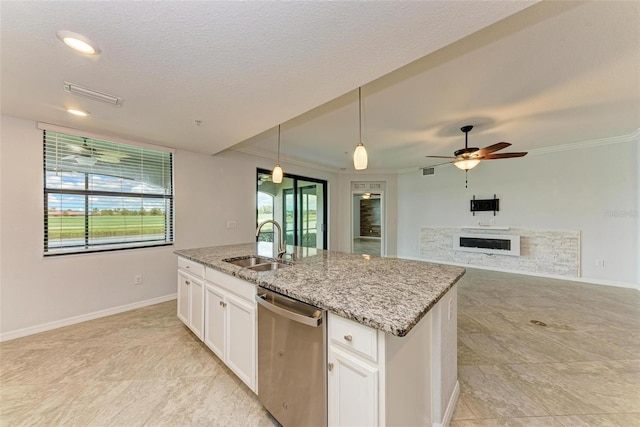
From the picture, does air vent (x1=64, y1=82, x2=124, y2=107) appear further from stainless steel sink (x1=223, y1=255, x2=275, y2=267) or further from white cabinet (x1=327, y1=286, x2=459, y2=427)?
white cabinet (x1=327, y1=286, x2=459, y2=427)

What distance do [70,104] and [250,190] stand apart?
273cm

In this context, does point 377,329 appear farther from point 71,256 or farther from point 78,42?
point 71,256

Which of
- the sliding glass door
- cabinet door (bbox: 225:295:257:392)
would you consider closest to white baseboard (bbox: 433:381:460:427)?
cabinet door (bbox: 225:295:257:392)

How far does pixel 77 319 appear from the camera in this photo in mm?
2990

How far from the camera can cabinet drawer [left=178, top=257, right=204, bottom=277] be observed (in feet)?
7.60

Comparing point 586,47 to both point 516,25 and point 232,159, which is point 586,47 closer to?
point 516,25

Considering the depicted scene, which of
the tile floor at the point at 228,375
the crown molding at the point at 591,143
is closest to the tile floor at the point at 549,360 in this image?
the tile floor at the point at 228,375

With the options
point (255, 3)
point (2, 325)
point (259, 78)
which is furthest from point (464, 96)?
point (2, 325)

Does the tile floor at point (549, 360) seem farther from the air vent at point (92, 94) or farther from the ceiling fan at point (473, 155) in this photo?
the air vent at point (92, 94)

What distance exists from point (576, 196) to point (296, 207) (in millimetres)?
5524

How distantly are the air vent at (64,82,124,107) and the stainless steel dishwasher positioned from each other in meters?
2.21

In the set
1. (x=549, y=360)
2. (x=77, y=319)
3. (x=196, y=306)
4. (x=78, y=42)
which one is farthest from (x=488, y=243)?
(x=77, y=319)

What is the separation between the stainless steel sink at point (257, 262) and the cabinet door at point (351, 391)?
42.2 inches

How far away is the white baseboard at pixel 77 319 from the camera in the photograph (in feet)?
8.62
